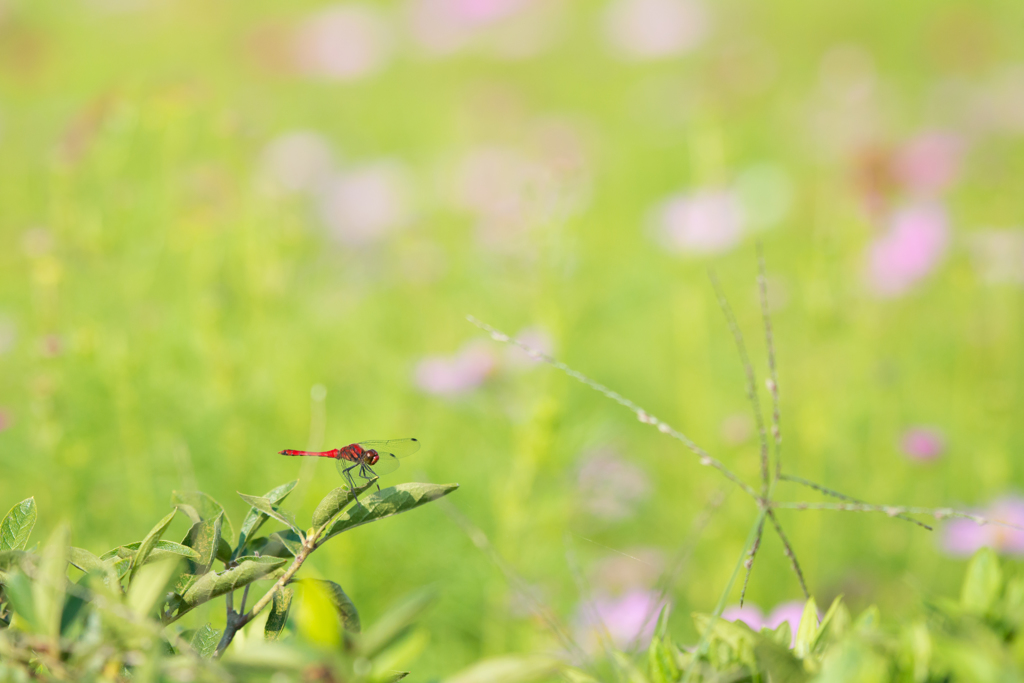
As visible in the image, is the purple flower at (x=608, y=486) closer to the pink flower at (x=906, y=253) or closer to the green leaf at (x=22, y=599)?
the pink flower at (x=906, y=253)

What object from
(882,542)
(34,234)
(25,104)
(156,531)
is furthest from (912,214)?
(25,104)

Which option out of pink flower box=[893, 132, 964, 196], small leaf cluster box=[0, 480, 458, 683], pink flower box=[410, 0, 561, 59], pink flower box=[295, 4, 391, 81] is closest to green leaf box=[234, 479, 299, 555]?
small leaf cluster box=[0, 480, 458, 683]

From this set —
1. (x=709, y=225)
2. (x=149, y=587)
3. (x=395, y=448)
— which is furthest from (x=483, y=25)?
(x=149, y=587)

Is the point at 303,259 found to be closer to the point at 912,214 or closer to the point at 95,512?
the point at 95,512

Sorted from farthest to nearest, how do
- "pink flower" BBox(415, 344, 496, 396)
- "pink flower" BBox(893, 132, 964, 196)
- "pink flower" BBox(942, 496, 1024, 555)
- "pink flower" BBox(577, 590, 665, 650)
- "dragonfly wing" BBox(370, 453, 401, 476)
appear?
"pink flower" BBox(893, 132, 964, 196) < "pink flower" BBox(415, 344, 496, 396) < "pink flower" BBox(942, 496, 1024, 555) < "pink flower" BBox(577, 590, 665, 650) < "dragonfly wing" BBox(370, 453, 401, 476)

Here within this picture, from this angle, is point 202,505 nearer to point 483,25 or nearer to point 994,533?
point 994,533

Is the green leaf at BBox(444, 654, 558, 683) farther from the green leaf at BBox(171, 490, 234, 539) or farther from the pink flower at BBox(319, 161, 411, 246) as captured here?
the pink flower at BBox(319, 161, 411, 246)

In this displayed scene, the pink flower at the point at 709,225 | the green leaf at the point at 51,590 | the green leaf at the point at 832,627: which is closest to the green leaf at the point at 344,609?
the green leaf at the point at 51,590
